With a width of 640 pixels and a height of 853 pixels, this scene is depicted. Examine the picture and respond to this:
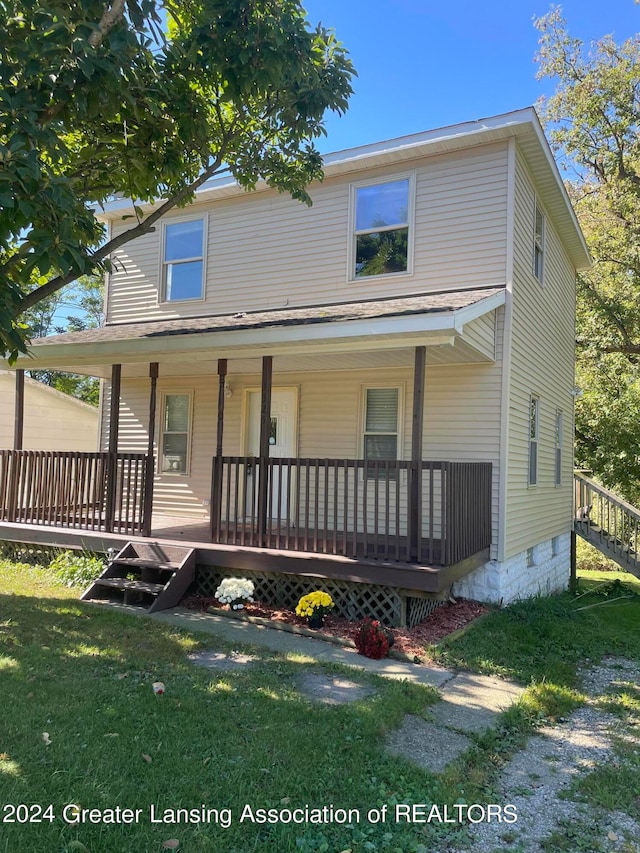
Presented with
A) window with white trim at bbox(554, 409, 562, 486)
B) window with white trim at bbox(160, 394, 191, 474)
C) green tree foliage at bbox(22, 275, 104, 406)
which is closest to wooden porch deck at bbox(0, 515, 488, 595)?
window with white trim at bbox(160, 394, 191, 474)

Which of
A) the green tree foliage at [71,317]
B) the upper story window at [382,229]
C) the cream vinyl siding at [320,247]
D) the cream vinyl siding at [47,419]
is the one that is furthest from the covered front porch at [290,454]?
the green tree foliage at [71,317]

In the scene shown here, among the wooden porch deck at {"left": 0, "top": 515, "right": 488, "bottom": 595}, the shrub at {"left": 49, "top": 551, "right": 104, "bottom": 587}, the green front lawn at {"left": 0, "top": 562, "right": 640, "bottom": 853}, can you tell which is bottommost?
the green front lawn at {"left": 0, "top": 562, "right": 640, "bottom": 853}

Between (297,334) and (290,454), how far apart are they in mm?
3281

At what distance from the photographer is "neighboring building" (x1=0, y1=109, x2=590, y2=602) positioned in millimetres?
6848

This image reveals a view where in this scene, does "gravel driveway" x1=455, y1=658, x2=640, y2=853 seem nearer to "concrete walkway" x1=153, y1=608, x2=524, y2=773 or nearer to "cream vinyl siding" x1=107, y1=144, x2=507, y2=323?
"concrete walkway" x1=153, y1=608, x2=524, y2=773

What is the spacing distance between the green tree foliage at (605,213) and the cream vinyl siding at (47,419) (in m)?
15.3

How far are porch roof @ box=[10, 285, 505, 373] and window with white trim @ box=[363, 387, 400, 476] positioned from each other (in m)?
1.44

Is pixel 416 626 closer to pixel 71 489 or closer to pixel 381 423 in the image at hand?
pixel 381 423

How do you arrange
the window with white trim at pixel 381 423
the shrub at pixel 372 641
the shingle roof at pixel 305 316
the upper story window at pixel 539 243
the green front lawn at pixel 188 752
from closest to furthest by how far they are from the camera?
1. the green front lawn at pixel 188 752
2. the shrub at pixel 372 641
3. the shingle roof at pixel 305 316
4. the window with white trim at pixel 381 423
5. the upper story window at pixel 539 243

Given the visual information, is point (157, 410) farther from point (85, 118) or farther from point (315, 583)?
point (85, 118)

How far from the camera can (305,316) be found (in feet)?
25.7

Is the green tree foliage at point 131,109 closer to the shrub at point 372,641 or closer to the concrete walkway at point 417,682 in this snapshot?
the concrete walkway at point 417,682

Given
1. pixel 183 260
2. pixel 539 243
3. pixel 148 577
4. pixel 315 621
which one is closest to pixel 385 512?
pixel 315 621

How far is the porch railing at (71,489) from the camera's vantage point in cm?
822
